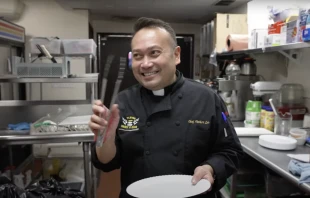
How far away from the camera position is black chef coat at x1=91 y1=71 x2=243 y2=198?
1.10 metres

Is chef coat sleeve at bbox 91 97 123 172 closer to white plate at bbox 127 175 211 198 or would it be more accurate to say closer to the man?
the man

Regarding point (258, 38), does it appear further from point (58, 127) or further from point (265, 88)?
point (58, 127)

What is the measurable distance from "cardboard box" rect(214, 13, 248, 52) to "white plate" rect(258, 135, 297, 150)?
1.63 m

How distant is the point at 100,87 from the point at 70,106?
8.30ft

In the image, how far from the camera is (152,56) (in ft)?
3.53

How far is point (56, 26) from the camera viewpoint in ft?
13.3

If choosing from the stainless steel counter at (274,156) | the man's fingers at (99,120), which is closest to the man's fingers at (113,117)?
the man's fingers at (99,120)

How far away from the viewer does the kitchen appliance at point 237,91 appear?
2.55 m

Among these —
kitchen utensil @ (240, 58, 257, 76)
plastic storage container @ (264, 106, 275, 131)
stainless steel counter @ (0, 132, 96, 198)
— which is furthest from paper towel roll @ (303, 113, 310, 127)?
stainless steel counter @ (0, 132, 96, 198)

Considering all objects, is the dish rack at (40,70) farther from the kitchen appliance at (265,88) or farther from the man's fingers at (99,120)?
the kitchen appliance at (265,88)

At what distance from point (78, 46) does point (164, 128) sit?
5.07 feet

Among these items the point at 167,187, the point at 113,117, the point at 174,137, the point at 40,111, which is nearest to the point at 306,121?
the point at 174,137

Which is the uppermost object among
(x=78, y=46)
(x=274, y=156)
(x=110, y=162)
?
(x=78, y=46)

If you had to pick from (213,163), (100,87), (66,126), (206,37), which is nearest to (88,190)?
(66,126)
